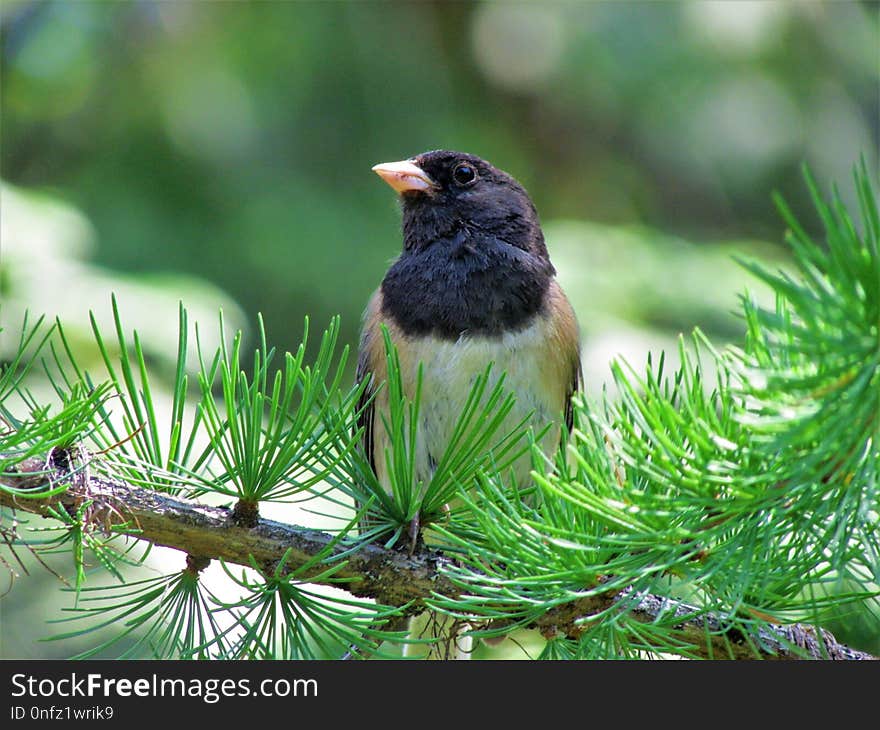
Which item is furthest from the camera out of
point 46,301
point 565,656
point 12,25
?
point 12,25

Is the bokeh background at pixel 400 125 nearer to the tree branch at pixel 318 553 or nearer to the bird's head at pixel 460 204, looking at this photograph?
the bird's head at pixel 460 204

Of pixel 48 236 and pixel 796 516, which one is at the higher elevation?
pixel 48 236

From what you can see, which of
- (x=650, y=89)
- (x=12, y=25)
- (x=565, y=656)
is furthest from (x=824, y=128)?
(x=565, y=656)

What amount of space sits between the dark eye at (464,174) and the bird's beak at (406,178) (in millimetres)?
61

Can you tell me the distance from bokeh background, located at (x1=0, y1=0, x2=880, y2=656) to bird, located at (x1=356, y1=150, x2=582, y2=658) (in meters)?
1.03

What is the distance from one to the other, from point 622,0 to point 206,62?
69.3 inches

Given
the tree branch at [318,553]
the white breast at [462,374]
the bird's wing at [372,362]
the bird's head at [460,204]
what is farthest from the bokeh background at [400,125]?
the tree branch at [318,553]

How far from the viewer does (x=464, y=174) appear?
237 cm

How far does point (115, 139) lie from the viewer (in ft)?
14.5

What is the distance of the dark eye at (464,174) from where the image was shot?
7.74 feet

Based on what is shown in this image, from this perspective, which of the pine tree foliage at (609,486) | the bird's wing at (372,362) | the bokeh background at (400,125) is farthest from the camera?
the bokeh background at (400,125)

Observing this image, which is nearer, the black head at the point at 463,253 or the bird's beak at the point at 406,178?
the black head at the point at 463,253

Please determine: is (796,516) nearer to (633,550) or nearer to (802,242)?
(633,550)
